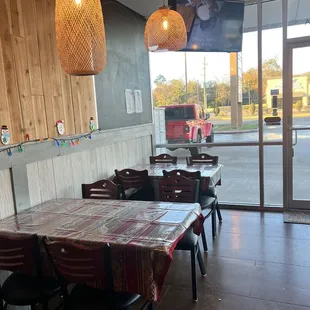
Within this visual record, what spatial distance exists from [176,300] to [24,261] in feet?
4.03

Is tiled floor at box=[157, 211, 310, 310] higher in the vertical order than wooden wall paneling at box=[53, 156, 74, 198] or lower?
lower

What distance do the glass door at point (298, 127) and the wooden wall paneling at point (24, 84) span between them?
→ 3202mm

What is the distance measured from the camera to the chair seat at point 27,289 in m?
1.79

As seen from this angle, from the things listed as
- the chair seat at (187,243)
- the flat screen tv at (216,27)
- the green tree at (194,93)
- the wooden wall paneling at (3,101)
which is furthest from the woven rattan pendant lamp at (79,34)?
the green tree at (194,93)

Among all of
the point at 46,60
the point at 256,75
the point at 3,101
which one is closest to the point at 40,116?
the point at 3,101

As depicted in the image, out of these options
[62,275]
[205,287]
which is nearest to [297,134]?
[205,287]

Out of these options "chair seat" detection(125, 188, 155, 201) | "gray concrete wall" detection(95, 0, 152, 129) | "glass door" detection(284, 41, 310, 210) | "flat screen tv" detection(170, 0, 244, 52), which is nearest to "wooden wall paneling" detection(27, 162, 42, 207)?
"gray concrete wall" detection(95, 0, 152, 129)

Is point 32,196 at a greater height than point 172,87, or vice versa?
point 172,87

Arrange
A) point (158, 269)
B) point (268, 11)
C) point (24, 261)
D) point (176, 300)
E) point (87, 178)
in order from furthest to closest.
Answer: point (268, 11) < point (87, 178) < point (176, 300) < point (24, 261) < point (158, 269)

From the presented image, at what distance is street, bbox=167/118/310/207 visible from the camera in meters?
4.22

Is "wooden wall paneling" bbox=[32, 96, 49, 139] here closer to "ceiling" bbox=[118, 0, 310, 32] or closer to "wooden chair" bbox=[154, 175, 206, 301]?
"wooden chair" bbox=[154, 175, 206, 301]

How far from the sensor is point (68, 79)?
3.04 m

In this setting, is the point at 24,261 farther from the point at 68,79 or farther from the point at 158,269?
the point at 68,79

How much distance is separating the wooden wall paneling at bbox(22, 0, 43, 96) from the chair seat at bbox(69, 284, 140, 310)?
1622 millimetres
